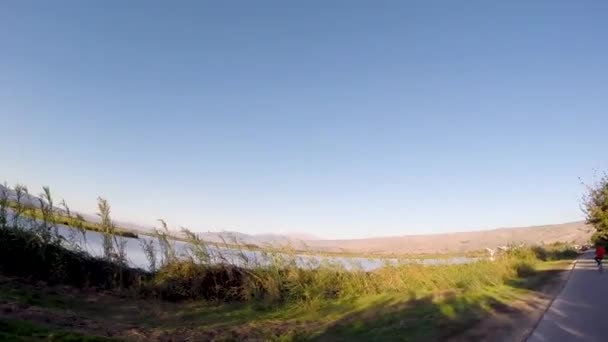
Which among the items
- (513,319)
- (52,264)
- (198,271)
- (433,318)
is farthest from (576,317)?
(52,264)

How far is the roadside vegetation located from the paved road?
4.51 feet

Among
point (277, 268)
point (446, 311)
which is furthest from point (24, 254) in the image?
point (446, 311)

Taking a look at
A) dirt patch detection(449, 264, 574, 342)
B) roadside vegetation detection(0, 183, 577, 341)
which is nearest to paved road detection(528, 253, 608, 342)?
dirt patch detection(449, 264, 574, 342)

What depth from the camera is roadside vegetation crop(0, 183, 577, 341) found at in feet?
33.6

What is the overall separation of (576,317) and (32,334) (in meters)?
10.7

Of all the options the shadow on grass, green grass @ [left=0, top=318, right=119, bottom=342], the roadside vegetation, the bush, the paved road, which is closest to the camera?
green grass @ [left=0, top=318, right=119, bottom=342]

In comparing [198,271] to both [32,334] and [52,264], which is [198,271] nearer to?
[52,264]

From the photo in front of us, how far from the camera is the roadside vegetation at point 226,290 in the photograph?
1024cm

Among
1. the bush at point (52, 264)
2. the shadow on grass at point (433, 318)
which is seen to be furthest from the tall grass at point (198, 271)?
the shadow on grass at point (433, 318)

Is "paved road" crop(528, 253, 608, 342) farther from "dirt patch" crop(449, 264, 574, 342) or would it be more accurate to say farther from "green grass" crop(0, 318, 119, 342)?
"green grass" crop(0, 318, 119, 342)

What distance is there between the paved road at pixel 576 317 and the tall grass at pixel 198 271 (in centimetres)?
325

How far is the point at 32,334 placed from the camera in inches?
272

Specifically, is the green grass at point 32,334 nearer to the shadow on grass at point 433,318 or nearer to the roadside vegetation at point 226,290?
the roadside vegetation at point 226,290

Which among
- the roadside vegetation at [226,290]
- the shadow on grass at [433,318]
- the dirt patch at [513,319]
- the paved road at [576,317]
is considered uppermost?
the roadside vegetation at [226,290]
